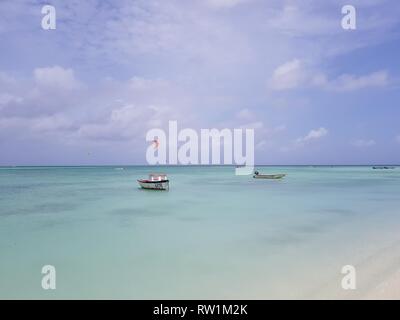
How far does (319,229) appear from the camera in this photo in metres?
11.9

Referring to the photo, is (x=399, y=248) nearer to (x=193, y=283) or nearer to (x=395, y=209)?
(x=193, y=283)

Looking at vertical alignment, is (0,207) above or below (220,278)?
above

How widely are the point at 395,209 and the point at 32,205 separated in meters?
20.2

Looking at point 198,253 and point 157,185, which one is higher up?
point 157,185

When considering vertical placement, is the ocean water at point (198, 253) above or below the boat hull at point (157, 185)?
below

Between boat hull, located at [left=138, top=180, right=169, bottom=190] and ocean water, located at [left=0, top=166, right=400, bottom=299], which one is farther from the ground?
boat hull, located at [left=138, top=180, right=169, bottom=190]

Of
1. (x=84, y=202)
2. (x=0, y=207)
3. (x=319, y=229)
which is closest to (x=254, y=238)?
(x=319, y=229)

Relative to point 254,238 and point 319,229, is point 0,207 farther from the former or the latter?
point 319,229

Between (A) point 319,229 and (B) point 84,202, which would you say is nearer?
(A) point 319,229

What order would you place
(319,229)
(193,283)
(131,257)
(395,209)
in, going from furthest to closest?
(395,209)
(319,229)
(131,257)
(193,283)

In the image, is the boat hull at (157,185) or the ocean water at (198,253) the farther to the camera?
the boat hull at (157,185)

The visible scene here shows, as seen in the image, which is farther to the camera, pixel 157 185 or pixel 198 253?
pixel 157 185

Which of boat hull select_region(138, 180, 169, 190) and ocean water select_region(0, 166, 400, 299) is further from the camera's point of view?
boat hull select_region(138, 180, 169, 190)
